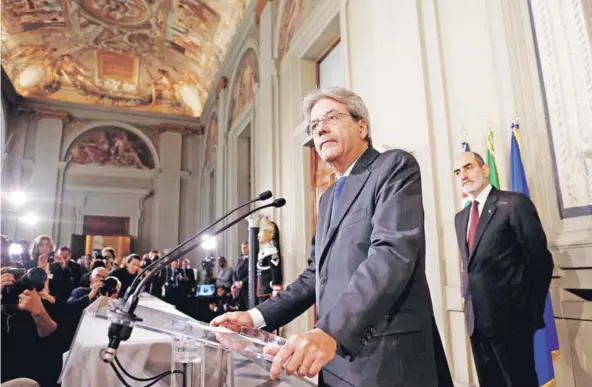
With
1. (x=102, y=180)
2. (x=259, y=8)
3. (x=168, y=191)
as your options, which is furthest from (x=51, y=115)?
(x=259, y=8)

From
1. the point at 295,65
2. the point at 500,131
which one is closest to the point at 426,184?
the point at 500,131

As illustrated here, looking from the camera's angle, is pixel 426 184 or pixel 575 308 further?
pixel 426 184

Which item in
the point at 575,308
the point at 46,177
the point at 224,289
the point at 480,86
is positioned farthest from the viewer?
the point at 46,177

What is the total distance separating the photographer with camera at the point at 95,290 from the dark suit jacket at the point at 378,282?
2.28 metres

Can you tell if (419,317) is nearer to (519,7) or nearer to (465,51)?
(519,7)

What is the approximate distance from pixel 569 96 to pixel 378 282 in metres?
2.20

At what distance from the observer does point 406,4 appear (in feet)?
13.9

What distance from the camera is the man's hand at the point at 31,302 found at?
260cm

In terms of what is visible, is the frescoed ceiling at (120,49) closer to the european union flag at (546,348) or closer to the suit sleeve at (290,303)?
the european union flag at (546,348)

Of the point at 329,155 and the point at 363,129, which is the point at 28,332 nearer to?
the point at 329,155

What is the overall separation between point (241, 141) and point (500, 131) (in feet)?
28.8

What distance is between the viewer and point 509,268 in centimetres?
233

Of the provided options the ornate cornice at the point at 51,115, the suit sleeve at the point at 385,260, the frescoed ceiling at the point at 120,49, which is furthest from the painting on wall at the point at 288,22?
the ornate cornice at the point at 51,115

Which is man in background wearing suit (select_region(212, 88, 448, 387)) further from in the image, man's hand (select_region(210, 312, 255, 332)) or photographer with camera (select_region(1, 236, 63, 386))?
photographer with camera (select_region(1, 236, 63, 386))
